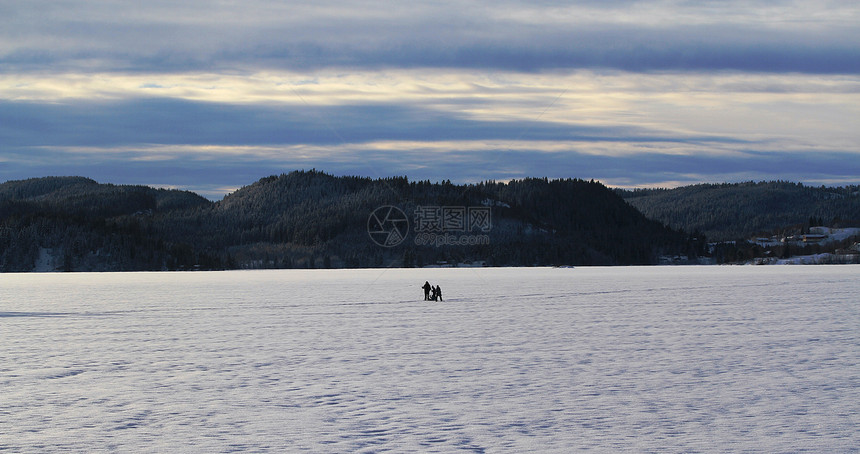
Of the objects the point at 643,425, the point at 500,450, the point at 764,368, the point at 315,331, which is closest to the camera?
the point at 500,450

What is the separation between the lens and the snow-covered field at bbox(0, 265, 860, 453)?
1027 centimetres

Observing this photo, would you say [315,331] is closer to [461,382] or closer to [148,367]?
[148,367]

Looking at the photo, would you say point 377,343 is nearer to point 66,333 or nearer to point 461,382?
point 461,382

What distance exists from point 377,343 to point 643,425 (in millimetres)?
11064

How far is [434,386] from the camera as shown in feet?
46.5

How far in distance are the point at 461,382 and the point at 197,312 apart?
22560 millimetres

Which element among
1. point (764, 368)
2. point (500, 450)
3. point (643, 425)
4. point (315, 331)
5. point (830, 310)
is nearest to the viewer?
point (500, 450)

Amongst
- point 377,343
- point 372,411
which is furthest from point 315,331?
point 372,411

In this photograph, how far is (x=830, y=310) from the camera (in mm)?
32531

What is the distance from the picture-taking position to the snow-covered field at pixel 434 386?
10.3 m

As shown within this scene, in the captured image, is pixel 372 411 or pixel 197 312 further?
pixel 197 312

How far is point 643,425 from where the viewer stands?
35.8ft

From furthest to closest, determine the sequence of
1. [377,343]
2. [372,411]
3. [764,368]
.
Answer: [377,343] < [764,368] < [372,411]

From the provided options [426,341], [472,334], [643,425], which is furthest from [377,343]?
[643,425]
